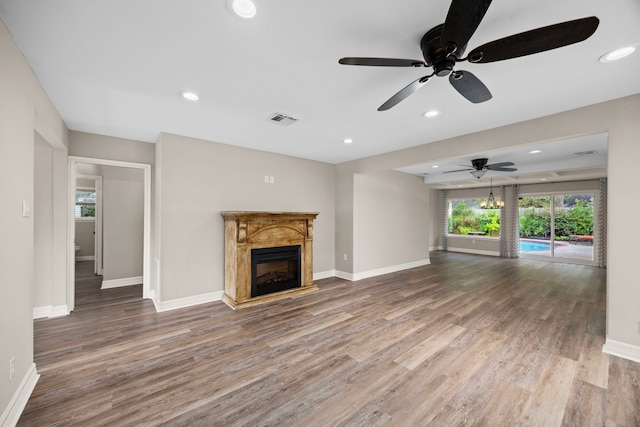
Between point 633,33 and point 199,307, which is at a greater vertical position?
point 633,33

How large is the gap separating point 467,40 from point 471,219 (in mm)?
9845

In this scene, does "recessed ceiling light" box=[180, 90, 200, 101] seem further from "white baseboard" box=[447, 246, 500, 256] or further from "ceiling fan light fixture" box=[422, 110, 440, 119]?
"white baseboard" box=[447, 246, 500, 256]

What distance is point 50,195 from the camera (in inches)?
133

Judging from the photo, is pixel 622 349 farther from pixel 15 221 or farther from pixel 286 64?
pixel 15 221

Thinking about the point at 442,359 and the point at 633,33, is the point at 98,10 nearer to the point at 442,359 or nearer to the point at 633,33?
the point at 633,33

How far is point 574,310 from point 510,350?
205cm

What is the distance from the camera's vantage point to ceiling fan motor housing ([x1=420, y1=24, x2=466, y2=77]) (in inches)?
61.9

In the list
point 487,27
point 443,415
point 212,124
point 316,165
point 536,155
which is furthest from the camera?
point 316,165

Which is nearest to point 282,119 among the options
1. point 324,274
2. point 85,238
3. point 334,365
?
point 334,365

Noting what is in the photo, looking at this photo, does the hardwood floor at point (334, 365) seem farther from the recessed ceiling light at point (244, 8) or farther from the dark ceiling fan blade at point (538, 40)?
the recessed ceiling light at point (244, 8)

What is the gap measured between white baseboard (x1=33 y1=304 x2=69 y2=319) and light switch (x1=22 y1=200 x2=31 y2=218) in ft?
7.41

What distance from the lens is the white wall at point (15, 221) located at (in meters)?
1.61

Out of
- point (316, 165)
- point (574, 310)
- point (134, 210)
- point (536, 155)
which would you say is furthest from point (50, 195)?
point (536, 155)

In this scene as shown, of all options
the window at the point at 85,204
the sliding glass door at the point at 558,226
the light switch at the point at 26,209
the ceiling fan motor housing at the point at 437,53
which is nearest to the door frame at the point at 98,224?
the window at the point at 85,204
